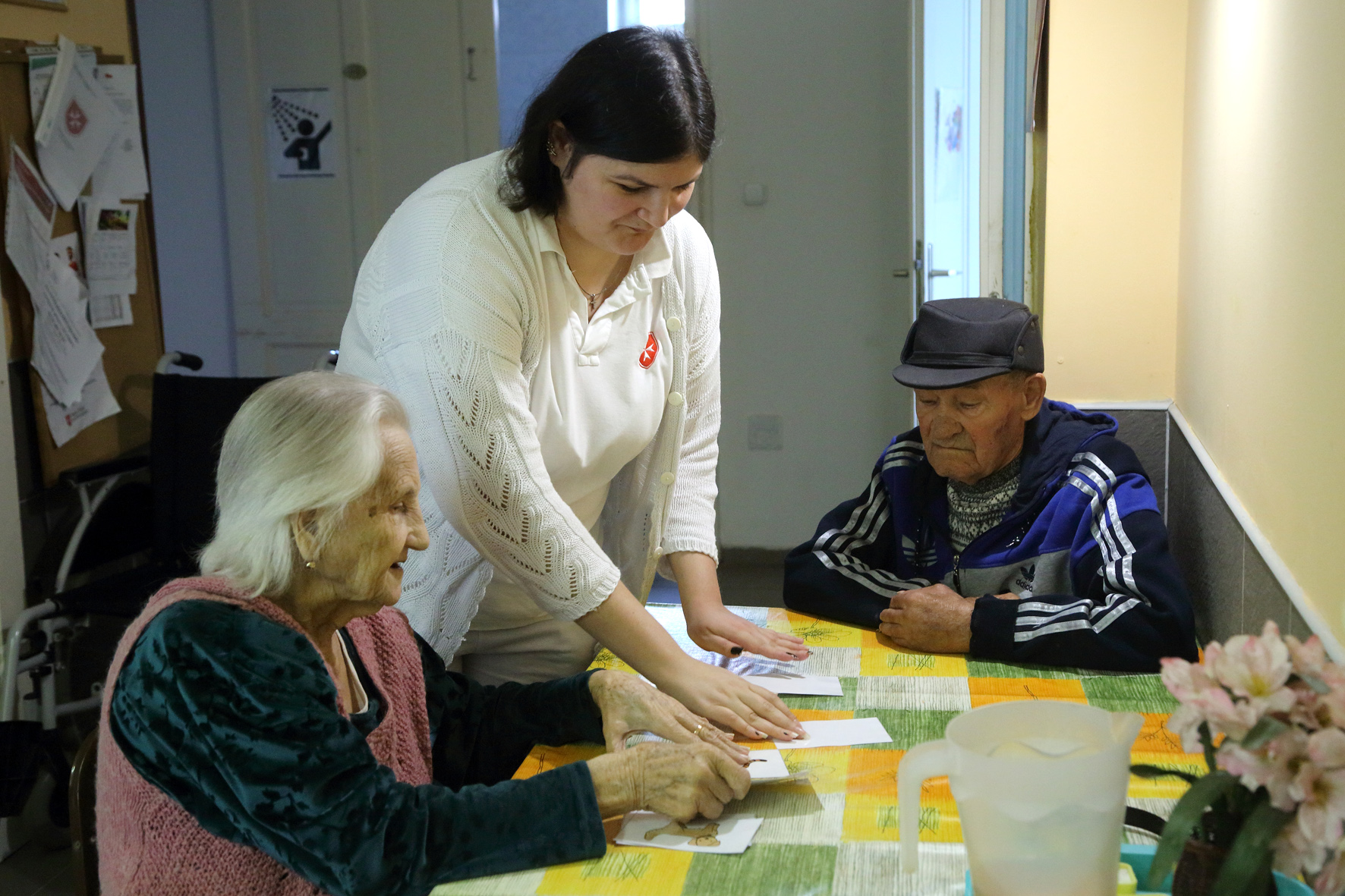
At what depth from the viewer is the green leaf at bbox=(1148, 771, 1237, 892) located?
0.76m

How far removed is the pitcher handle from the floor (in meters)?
2.42

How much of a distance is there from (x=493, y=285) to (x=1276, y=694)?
1.01 metres

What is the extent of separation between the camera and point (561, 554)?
1469 mm

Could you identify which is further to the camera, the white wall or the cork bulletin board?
the white wall

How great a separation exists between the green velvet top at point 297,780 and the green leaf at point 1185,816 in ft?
1.69

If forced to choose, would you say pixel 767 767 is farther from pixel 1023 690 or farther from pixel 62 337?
pixel 62 337

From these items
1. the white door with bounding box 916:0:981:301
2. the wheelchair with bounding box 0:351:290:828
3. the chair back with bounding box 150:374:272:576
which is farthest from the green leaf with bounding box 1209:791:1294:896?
the chair back with bounding box 150:374:272:576

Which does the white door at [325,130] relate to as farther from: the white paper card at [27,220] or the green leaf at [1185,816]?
the green leaf at [1185,816]

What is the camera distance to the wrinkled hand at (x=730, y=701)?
4.50 ft

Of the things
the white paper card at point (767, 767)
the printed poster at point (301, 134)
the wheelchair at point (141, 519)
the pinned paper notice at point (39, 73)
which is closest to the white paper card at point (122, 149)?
the pinned paper notice at point (39, 73)

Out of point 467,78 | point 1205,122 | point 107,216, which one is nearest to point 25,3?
point 107,216

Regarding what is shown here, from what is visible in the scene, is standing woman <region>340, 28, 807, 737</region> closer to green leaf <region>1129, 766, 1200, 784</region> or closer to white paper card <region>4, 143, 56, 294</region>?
green leaf <region>1129, 766, 1200, 784</region>

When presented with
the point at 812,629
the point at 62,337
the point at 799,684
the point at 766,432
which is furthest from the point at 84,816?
the point at 766,432

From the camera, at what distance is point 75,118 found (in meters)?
3.41
